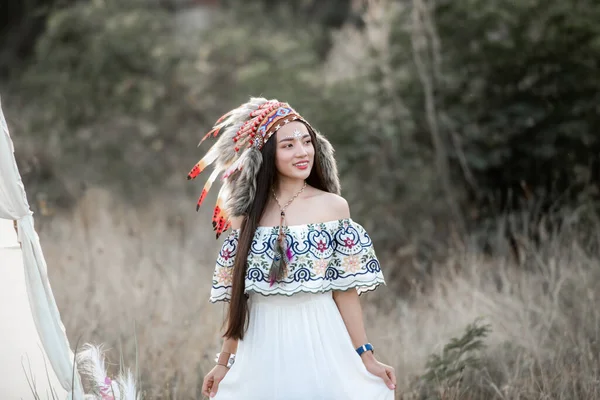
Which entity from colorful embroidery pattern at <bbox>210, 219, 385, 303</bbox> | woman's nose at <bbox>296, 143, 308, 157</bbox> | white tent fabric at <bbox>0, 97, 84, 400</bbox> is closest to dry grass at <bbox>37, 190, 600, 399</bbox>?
white tent fabric at <bbox>0, 97, 84, 400</bbox>

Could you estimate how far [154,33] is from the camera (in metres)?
11.6

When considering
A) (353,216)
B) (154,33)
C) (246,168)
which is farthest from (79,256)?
(154,33)

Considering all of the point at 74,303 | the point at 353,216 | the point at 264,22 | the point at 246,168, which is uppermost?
the point at 264,22

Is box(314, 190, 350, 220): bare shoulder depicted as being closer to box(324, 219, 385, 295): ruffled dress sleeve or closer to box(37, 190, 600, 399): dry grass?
box(324, 219, 385, 295): ruffled dress sleeve

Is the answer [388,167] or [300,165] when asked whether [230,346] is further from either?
[388,167]

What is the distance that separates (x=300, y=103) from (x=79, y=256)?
3.30 m

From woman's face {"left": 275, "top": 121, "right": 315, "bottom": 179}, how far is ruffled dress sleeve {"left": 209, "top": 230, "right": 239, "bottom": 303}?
37 centimetres

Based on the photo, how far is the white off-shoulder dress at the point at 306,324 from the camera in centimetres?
282

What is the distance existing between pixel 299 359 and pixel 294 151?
0.80 m

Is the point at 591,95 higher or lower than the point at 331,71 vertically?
lower

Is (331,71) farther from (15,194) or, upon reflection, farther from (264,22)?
(15,194)

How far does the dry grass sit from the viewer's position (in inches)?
162

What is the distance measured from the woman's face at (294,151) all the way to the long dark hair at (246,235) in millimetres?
34

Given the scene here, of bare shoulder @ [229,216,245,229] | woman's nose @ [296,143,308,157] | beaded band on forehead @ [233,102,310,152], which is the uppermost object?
beaded band on forehead @ [233,102,310,152]
